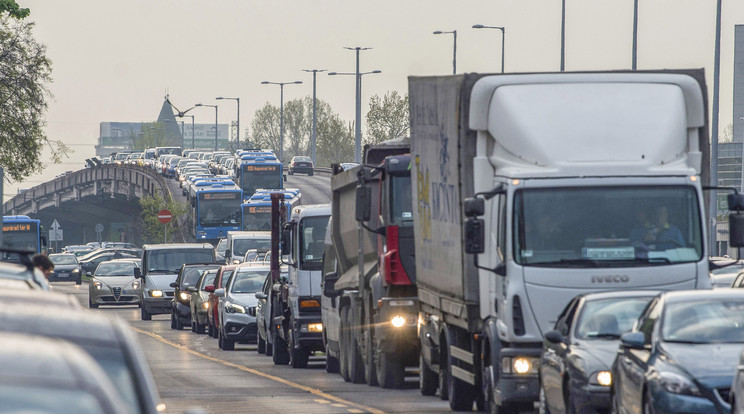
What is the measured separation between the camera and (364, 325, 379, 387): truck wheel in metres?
20.3

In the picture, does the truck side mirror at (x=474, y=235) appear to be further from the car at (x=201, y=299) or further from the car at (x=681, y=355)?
the car at (x=201, y=299)

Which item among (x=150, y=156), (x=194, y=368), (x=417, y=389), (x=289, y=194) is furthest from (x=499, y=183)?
(x=150, y=156)

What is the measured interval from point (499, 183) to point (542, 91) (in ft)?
3.49

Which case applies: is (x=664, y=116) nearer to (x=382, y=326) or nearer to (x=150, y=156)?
(x=382, y=326)

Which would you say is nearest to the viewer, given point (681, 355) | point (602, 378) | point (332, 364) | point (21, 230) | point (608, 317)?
point (681, 355)

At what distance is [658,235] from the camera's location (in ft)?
47.8

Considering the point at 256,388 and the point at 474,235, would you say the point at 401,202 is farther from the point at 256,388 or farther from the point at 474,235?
the point at 474,235

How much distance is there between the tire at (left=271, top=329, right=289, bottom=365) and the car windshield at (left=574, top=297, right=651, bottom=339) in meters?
13.9

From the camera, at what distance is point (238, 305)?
31.7m

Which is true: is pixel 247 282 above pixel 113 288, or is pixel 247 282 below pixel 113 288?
above

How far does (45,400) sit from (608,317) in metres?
9.80

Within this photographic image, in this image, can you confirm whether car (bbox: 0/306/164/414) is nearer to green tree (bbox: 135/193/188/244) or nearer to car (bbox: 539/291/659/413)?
car (bbox: 539/291/659/413)

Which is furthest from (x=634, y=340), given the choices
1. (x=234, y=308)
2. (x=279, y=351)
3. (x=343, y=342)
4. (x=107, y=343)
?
(x=234, y=308)

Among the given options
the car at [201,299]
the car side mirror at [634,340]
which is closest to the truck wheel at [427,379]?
the car side mirror at [634,340]
